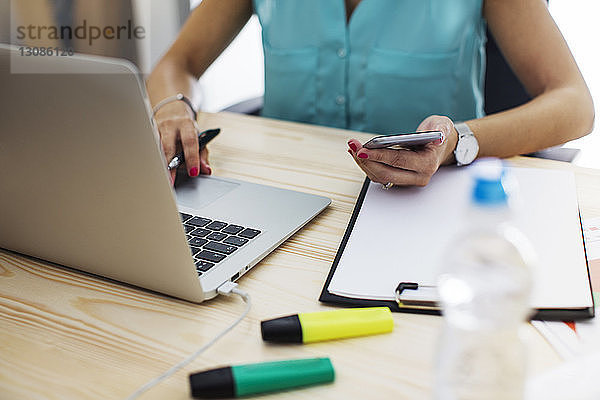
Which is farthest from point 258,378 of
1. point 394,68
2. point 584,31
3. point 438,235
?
point 584,31

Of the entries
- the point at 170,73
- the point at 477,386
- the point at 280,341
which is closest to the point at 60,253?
the point at 280,341

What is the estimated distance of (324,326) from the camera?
57cm

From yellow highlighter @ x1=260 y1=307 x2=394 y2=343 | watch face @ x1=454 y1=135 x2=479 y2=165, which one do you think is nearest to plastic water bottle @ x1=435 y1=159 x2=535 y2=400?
yellow highlighter @ x1=260 y1=307 x2=394 y2=343

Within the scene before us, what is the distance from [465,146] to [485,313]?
547mm

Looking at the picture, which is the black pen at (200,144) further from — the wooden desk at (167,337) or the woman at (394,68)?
the wooden desk at (167,337)

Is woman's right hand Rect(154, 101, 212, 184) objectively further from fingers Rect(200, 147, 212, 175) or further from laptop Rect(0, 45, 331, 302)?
laptop Rect(0, 45, 331, 302)

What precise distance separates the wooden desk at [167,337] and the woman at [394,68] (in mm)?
258

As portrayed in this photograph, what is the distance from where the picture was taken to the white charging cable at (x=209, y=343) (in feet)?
1.68

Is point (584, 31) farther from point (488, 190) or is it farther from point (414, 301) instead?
point (488, 190)

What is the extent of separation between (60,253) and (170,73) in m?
0.67

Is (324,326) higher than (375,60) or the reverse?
the reverse

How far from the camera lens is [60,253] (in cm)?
69

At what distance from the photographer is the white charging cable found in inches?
20.2

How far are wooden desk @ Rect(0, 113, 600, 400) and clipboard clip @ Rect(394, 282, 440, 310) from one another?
0.05 feet
